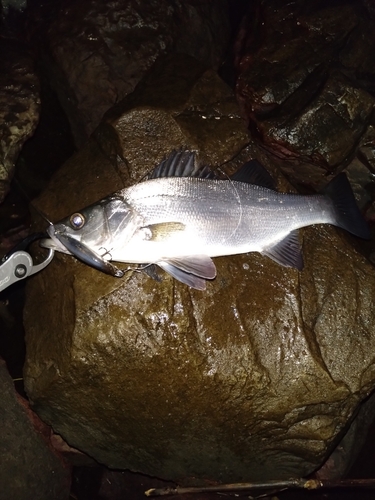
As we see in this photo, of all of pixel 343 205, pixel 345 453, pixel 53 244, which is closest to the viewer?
pixel 53 244

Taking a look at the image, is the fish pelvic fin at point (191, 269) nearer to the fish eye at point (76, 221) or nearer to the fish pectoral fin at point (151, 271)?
the fish pectoral fin at point (151, 271)

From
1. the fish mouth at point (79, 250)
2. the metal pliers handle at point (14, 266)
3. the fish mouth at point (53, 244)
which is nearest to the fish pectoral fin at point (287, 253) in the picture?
the fish mouth at point (79, 250)

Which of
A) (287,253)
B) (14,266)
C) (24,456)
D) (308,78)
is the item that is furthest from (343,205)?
(24,456)

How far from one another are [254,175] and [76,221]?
1.71 meters

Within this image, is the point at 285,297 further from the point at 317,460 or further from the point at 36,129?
the point at 36,129

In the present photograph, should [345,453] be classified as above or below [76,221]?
below

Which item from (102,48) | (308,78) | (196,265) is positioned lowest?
(308,78)

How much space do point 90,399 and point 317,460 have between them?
2.31 m

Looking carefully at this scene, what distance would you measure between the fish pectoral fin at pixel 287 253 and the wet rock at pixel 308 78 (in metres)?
1.65

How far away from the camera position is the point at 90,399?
13.3 feet

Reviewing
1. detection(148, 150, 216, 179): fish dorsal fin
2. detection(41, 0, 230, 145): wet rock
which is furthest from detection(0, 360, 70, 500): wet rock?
detection(41, 0, 230, 145): wet rock

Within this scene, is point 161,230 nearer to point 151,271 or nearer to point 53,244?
point 151,271

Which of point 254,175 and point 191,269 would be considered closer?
point 191,269

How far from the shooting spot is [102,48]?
17.9 feet
